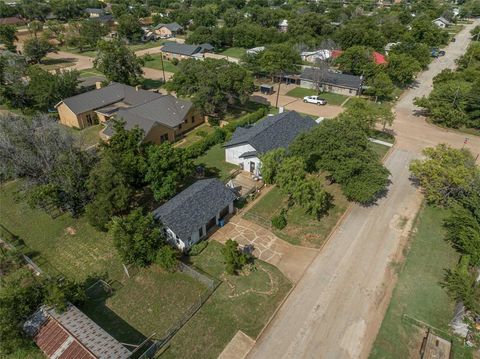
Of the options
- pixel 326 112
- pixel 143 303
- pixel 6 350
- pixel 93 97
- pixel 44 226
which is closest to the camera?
pixel 6 350

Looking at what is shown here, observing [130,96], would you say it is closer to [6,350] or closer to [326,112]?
[326,112]

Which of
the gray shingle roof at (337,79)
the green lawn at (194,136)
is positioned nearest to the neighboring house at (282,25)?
the gray shingle roof at (337,79)

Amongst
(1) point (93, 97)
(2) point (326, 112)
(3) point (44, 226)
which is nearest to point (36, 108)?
(1) point (93, 97)

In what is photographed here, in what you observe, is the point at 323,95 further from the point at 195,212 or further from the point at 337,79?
the point at 195,212

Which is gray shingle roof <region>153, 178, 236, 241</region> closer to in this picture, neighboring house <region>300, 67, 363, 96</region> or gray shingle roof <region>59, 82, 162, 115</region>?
gray shingle roof <region>59, 82, 162, 115</region>

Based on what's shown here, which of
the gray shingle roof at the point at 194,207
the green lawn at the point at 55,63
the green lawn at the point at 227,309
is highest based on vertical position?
the gray shingle roof at the point at 194,207

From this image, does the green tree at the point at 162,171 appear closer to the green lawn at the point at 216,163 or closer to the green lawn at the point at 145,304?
the green lawn at the point at 145,304
